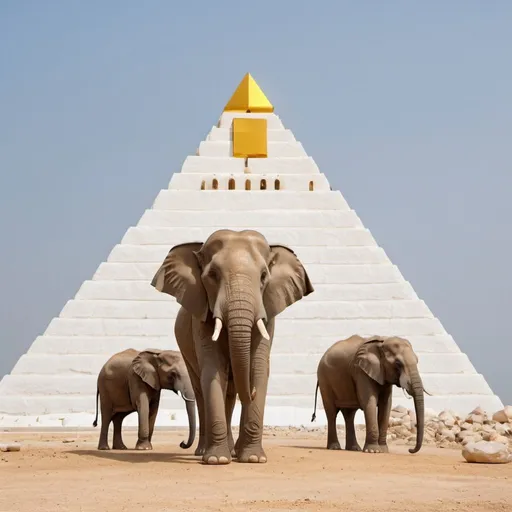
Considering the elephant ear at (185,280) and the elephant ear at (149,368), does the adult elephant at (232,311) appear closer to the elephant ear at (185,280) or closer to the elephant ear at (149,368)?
the elephant ear at (185,280)

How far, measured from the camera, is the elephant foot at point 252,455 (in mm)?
14578

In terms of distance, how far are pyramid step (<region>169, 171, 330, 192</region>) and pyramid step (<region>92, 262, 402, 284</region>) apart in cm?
386

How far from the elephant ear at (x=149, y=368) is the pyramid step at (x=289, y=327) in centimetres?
1817

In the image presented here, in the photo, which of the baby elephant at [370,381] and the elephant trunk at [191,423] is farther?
the baby elephant at [370,381]

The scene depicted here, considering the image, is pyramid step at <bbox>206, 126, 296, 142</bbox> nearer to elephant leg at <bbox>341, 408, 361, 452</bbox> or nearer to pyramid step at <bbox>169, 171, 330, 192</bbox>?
pyramid step at <bbox>169, 171, 330, 192</bbox>

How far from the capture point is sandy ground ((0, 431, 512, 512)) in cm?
1058

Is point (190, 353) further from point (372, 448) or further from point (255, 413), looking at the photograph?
point (372, 448)

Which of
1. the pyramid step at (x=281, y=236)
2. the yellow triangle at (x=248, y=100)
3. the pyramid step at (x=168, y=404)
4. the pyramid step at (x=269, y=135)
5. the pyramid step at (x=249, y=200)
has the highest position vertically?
the yellow triangle at (x=248, y=100)

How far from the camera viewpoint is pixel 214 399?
14383 mm

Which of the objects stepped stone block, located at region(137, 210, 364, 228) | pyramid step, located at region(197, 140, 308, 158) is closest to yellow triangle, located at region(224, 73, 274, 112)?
pyramid step, located at region(197, 140, 308, 158)

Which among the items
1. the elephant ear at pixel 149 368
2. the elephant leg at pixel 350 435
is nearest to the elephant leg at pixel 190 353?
the elephant ear at pixel 149 368

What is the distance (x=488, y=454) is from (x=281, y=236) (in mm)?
23423

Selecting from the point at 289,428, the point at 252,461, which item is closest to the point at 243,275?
the point at 252,461

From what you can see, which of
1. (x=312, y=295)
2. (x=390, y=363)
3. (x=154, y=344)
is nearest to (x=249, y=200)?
(x=312, y=295)
